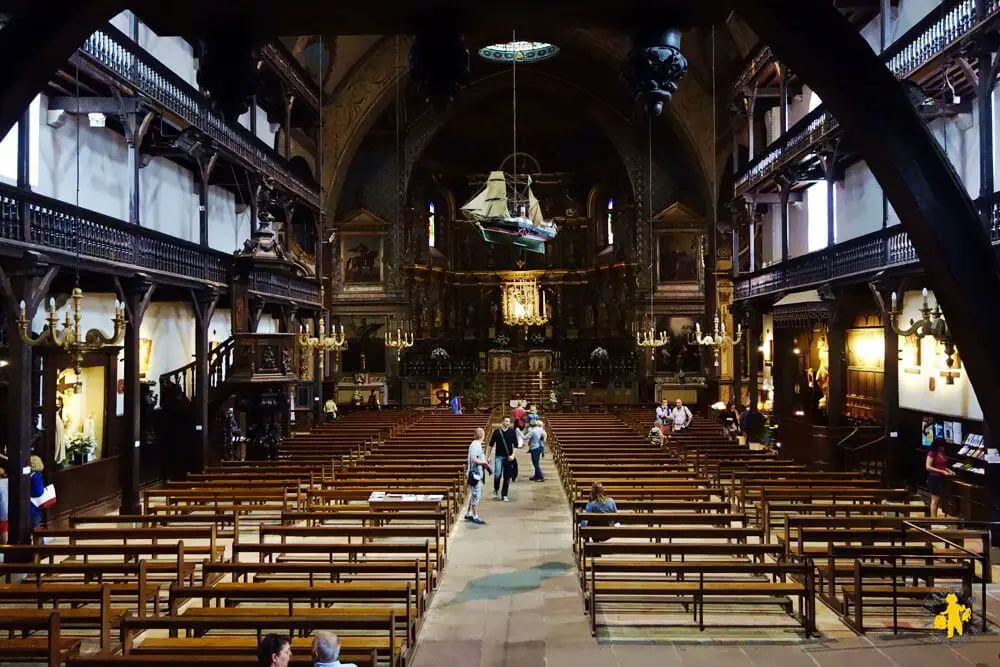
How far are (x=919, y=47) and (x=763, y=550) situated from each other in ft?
38.4

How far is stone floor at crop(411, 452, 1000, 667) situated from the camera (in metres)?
6.75

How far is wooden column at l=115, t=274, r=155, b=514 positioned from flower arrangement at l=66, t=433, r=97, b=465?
2.92ft

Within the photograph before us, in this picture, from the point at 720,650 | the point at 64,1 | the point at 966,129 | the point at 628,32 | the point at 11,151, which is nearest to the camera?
the point at 64,1

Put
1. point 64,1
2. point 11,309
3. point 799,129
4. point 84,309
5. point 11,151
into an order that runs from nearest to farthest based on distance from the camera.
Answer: point 64,1
point 11,309
point 11,151
point 84,309
point 799,129

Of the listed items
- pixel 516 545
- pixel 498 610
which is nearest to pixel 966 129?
pixel 516 545

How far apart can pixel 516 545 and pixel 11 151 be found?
1143 cm

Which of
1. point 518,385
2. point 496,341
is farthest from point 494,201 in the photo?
point 496,341

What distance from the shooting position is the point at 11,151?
535 inches

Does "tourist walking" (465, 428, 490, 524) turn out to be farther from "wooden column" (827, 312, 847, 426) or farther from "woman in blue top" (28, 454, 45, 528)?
"wooden column" (827, 312, 847, 426)

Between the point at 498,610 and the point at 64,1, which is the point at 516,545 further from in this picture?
the point at 64,1

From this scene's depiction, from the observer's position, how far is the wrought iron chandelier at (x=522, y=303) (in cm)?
3969

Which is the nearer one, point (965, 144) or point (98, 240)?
point (98, 240)

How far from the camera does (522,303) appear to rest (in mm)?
40188

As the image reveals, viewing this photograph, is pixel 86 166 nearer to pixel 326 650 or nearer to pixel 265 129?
pixel 265 129
